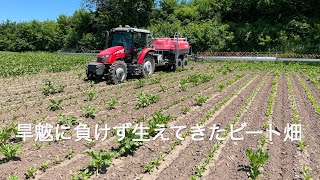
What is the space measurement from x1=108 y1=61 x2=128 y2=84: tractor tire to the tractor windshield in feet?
3.05

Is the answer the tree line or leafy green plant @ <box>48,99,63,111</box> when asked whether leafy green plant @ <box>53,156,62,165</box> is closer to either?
leafy green plant @ <box>48,99,63,111</box>

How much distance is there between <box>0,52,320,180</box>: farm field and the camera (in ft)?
16.0

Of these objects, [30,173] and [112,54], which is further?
[112,54]

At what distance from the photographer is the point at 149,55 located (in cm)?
1431

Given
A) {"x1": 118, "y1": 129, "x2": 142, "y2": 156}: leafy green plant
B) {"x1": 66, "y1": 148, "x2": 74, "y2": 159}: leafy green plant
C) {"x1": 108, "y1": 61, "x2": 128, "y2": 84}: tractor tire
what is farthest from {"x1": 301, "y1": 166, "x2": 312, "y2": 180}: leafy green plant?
{"x1": 108, "y1": 61, "x2": 128, "y2": 84}: tractor tire

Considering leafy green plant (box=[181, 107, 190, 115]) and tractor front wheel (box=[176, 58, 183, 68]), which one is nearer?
leafy green plant (box=[181, 107, 190, 115])

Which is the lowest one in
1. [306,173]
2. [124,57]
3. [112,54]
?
[306,173]

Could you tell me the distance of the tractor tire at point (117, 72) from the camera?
12375mm

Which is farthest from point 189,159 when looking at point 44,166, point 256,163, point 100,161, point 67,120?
point 67,120

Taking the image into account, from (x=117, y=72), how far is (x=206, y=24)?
17616mm

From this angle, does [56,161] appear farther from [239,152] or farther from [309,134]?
[309,134]

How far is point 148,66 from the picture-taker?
14.5 meters

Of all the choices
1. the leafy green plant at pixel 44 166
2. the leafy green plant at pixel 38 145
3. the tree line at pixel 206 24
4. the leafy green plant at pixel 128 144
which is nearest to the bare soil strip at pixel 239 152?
the leafy green plant at pixel 128 144

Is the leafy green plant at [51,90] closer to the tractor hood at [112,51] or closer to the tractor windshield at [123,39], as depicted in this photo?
the tractor hood at [112,51]
